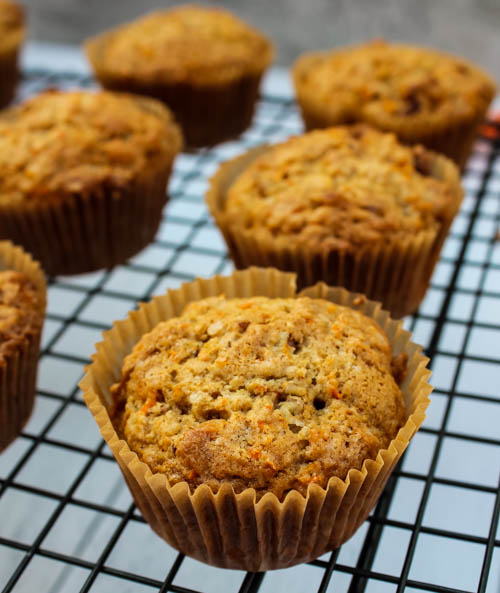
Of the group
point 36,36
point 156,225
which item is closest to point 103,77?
point 156,225

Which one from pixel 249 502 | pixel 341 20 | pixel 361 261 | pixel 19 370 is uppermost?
pixel 249 502

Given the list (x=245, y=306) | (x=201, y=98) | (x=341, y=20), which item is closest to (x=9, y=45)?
(x=201, y=98)

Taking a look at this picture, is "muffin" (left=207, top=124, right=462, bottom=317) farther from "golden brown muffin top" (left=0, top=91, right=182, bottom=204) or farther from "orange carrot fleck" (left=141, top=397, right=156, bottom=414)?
"orange carrot fleck" (left=141, top=397, right=156, bottom=414)

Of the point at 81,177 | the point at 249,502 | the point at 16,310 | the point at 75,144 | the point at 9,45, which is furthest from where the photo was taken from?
the point at 9,45

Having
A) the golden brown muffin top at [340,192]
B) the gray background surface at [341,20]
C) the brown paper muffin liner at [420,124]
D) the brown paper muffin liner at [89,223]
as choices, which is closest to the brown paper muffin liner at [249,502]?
the golden brown muffin top at [340,192]

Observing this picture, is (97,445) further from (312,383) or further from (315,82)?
(315,82)

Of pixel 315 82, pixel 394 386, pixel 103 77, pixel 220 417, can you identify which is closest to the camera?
pixel 220 417

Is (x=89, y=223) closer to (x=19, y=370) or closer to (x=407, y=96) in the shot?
(x=19, y=370)
